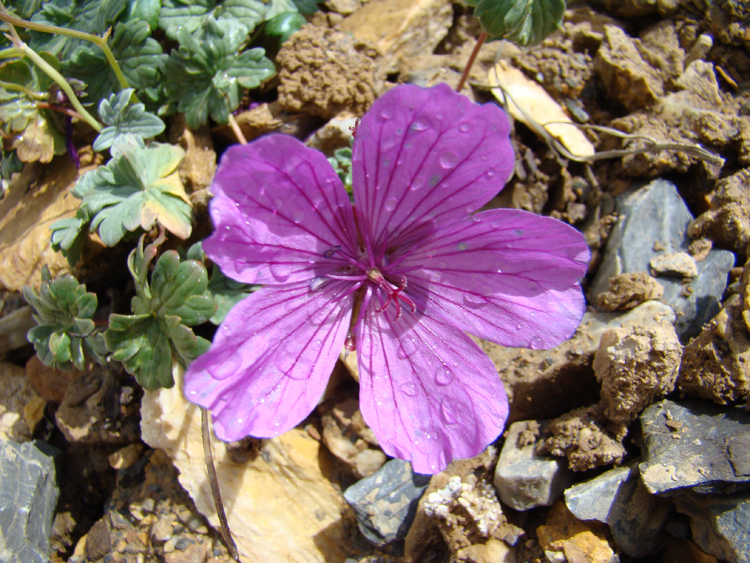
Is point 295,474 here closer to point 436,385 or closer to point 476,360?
point 436,385

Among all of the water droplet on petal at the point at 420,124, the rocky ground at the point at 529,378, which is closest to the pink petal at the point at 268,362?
the rocky ground at the point at 529,378

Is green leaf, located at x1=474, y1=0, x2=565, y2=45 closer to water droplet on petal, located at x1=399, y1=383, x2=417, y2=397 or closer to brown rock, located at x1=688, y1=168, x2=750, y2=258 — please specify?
brown rock, located at x1=688, y1=168, x2=750, y2=258

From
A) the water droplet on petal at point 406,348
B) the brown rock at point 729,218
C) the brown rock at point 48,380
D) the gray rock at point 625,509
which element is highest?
the brown rock at point 729,218

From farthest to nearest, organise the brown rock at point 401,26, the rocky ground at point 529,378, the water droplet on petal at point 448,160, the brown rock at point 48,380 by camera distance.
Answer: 1. the brown rock at point 401,26
2. the brown rock at point 48,380
3. the rocky ground at point 529,378
4. the water droplet on petal at point 448,160

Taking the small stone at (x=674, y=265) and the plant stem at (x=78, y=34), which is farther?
the small stone at (x=674, y=265)

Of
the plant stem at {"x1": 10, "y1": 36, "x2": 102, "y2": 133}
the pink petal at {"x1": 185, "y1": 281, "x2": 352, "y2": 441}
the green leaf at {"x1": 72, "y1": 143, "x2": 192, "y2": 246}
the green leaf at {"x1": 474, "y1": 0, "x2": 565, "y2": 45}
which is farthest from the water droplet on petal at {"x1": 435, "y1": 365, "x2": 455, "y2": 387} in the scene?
the plant stem at {"x1": 10, "y1": 36, "x2": 102, "y2": 133}

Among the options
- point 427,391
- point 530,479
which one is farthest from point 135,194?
point 530,479

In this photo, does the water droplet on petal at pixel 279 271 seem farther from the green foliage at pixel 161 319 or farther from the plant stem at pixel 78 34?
the plant stem at pixel 78 34

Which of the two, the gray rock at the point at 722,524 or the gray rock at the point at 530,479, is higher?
the gray rock at the point at 722,524
